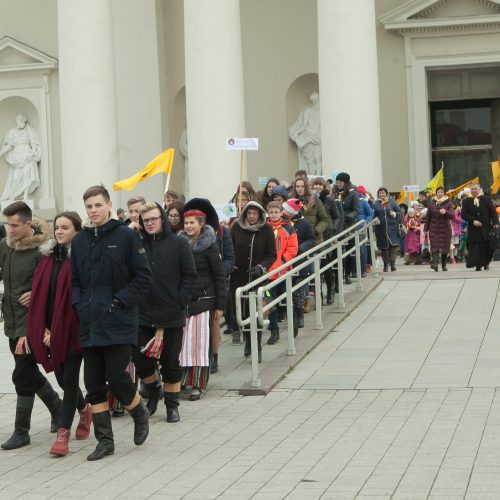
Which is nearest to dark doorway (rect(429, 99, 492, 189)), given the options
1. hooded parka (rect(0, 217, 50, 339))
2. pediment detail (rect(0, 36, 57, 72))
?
pediment detail (rect(0, 36, 57, 72))

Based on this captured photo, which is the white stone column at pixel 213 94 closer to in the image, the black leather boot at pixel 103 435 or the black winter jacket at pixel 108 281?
the black winter jacket at pixel 108 281

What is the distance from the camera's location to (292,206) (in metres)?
14.8

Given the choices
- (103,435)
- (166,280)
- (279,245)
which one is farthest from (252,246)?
(103,435)

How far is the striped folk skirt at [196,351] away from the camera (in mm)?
11566

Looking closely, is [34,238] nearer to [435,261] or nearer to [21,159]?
[435,261]

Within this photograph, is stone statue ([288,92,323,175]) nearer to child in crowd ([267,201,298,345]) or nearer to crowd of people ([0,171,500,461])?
child in crowd ([267,201,298,345])

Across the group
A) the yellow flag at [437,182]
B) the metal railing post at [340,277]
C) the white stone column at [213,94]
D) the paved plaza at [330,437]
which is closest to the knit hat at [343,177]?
the metal railing post at [340,277]

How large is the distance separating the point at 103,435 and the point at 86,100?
1703 centimetres

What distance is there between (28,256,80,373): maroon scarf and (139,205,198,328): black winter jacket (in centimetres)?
Result: 100

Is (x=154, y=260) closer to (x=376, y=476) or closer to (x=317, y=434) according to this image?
(x=317, y=434)

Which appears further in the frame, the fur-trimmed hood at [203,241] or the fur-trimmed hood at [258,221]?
the fur-trimmed hood at [258,221]

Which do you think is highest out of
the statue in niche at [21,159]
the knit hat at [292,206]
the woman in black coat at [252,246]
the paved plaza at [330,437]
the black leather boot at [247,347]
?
the statue in niche at [21,159]

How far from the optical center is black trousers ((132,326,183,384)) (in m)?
10.6

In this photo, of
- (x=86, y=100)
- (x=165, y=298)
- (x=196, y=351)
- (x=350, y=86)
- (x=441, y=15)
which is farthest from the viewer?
(x=441, y=15)
